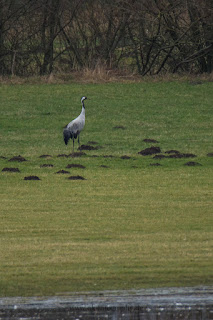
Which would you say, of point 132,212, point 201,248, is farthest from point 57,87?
point 201,248

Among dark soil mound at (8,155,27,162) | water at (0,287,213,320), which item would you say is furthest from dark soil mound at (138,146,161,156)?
water at (0,287,213,320)

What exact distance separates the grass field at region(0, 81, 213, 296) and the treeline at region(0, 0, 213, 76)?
6118 millimetres

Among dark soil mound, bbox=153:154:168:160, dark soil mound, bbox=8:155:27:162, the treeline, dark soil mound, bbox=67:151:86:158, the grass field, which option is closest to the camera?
the grass field

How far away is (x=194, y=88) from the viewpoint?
33000 mm

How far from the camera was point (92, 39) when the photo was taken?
40.0 metres

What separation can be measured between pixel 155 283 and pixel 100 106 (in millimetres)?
22318

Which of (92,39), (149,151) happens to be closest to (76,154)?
(149,151)

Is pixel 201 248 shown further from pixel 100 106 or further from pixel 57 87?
pixel 57 87

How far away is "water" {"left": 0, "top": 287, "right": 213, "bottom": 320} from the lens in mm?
7045

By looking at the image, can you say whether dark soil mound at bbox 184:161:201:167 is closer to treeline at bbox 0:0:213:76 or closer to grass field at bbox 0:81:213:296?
grass field at bbox 0:81:213:296

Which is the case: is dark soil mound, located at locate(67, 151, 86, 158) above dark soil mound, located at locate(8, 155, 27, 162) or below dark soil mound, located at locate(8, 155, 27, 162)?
above

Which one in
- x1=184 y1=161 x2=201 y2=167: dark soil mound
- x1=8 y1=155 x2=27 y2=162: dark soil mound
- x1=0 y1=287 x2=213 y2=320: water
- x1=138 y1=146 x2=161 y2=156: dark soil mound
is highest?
x1=0 y1=287 x2=213 y2=320: water

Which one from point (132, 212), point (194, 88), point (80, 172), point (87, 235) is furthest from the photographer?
point (194, 88)

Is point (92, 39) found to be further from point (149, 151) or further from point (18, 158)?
point (18, 158)
